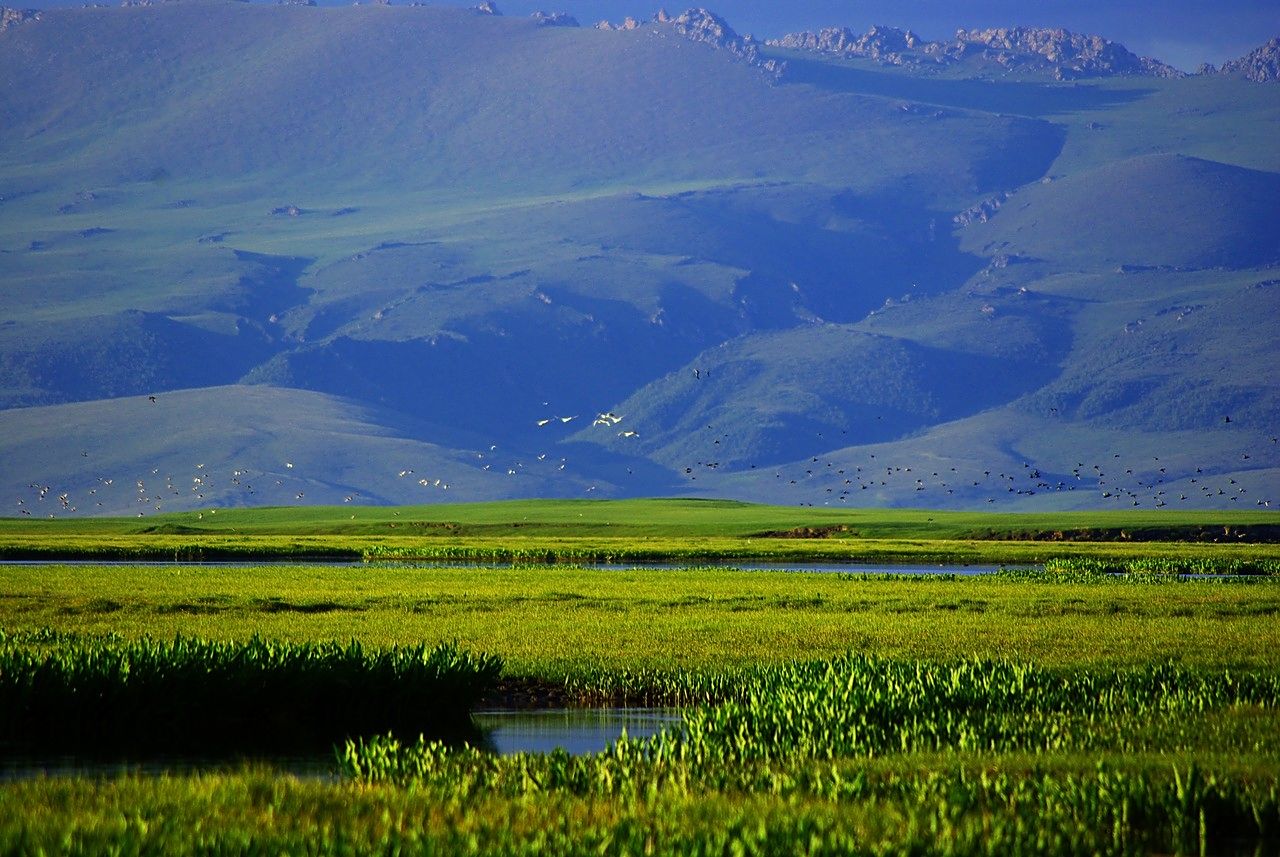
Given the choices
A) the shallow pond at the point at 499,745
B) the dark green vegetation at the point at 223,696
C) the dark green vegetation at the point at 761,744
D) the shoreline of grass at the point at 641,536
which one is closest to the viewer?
the dark green vegetation at the point at 761,744

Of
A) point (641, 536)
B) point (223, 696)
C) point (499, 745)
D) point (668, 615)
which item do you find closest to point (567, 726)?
point (499, 745)

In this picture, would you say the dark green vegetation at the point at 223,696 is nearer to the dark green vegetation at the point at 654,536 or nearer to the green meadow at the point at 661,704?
the green meadow at the point at 661,704

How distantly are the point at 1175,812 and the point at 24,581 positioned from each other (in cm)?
4058

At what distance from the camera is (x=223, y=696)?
75.8ft

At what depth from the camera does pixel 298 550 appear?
281ft

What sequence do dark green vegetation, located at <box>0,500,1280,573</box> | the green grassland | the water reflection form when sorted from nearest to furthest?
the water reflection → the green grassland → dark green vegetation, located at <box>0,500,1280,573</box>

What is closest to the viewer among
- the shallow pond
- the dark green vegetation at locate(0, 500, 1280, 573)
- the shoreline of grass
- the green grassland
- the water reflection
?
the shallow pond

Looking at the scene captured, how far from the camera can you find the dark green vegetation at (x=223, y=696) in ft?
71.5

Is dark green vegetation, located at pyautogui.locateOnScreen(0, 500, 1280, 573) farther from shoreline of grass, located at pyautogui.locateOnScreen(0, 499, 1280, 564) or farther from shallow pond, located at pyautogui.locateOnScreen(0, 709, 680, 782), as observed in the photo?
shallow pond, located at pyautogui.locateOnScreen(0, 709, 680, 782)

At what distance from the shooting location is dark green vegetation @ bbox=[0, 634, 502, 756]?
21.8m

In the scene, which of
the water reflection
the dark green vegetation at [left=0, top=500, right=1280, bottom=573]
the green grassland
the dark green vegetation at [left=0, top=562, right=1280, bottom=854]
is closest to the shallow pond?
the water reflection

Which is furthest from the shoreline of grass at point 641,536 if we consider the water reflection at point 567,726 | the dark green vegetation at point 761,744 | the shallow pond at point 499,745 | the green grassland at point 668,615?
the shallow pond at point 499,745

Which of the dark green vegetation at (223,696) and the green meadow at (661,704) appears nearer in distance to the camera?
the green meadow at (661,704)

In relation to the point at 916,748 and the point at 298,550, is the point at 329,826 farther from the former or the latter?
the point at 298,550
